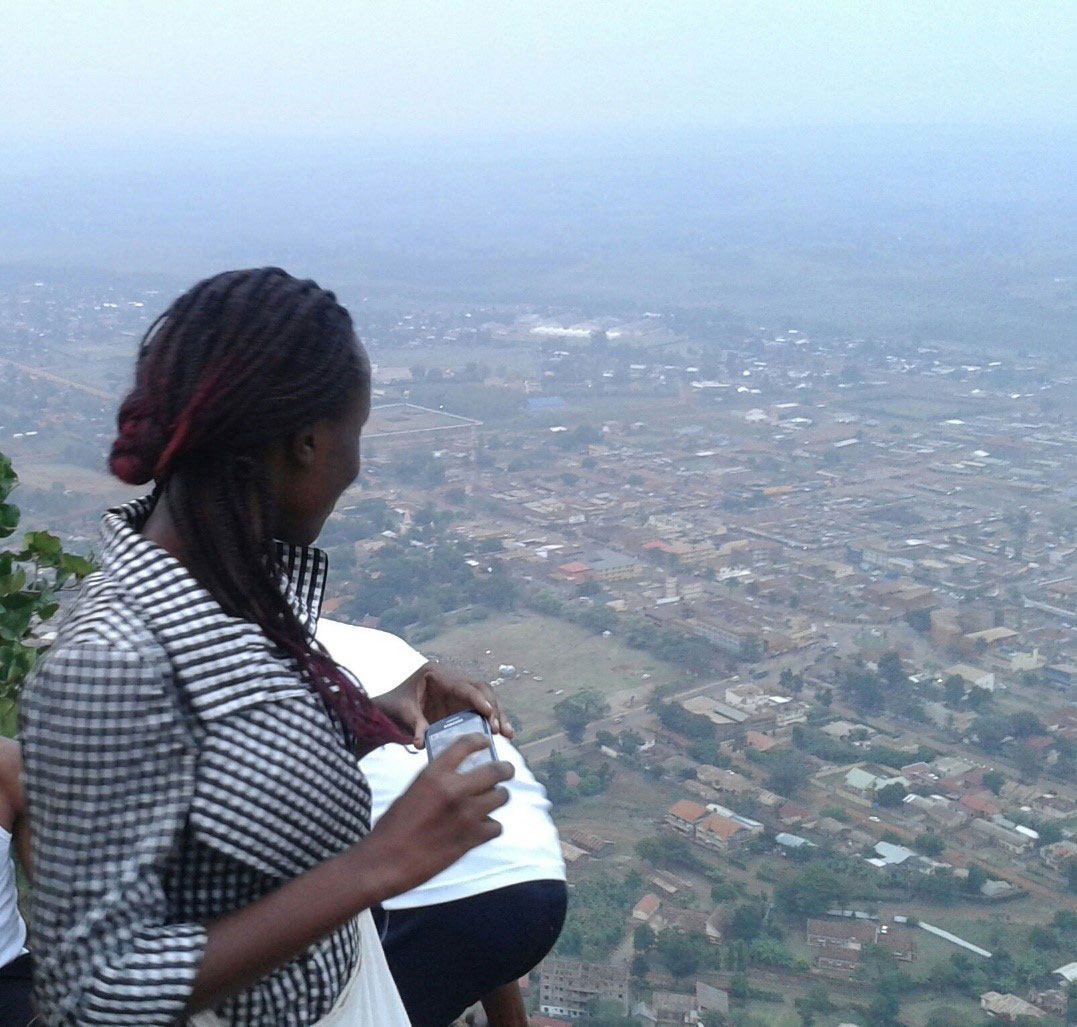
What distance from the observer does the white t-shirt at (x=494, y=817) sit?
6.04 ft

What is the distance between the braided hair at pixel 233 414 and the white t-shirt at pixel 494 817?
0.49m

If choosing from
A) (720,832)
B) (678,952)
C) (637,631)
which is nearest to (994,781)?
(720,832)

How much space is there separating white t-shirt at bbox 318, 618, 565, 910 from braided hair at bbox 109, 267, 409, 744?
1.60 ft

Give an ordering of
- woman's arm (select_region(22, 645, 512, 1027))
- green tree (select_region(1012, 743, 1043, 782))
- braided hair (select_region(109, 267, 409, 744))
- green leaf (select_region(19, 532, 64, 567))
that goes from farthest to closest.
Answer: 1. green tree (select_region(1012, 743, 1043, 782))
2. green leaf (select_region(19, 532, 64, 567))
3. braided hair (select_region(109, 267, 409, 744))
4. woman's arm (select_region(22, 645, 512, 1027))

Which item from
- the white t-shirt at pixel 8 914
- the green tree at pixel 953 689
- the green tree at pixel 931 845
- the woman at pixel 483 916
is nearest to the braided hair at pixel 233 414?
the woman at pixel 483 916

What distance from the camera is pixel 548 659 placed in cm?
662

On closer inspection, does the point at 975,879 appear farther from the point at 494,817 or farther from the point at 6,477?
the point at 6,477

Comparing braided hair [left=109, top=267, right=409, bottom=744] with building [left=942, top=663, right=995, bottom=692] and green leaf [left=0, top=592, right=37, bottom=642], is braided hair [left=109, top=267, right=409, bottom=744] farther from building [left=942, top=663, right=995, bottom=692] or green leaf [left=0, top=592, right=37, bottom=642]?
building [left=942, top=663, right=995, bottom=692]

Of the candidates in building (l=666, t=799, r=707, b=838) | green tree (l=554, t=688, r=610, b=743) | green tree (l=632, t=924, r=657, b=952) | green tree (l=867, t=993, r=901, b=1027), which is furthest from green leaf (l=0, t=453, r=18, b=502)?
green tree (l=554, t=688, r=610, b=743)

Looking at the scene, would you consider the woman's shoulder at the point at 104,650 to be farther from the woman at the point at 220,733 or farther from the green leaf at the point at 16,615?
the green leaf at the point at 16,615

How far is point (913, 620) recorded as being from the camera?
7707 millimetres

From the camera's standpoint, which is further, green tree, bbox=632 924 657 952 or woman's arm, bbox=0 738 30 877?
green tree, bbox=632 924 657 952

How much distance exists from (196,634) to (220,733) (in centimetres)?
10

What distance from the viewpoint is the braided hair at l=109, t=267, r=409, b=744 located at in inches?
49.1
